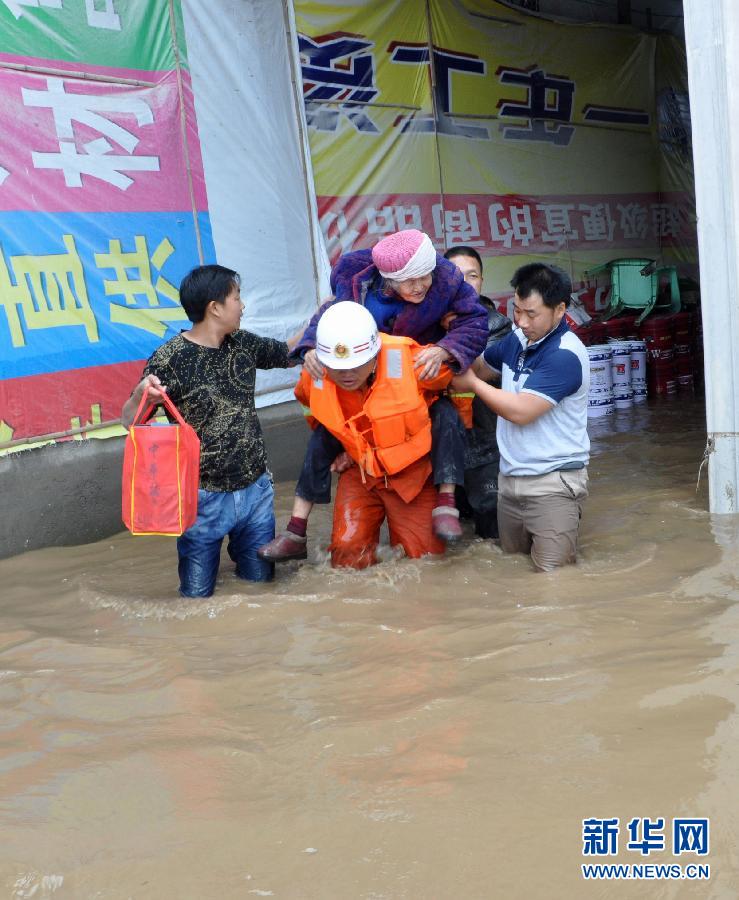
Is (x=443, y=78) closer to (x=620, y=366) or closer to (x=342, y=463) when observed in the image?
(x=620, y=366)

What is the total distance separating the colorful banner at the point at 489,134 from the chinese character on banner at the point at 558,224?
20mm

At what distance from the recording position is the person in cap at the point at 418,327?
446 cm

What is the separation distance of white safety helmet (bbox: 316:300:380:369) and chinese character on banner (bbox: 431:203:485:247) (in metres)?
4.60

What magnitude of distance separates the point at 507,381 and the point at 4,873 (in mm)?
2977

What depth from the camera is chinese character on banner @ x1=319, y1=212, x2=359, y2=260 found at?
7531 millimetres

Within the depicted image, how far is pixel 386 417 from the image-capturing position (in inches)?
178

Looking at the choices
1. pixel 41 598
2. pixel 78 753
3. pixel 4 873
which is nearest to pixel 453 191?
pixel 41 598

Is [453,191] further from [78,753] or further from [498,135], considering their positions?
[78,753]

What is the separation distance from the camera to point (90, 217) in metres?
5.79

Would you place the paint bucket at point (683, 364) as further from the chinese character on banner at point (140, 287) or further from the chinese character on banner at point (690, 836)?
the chinese character on banner at point (690, 836)

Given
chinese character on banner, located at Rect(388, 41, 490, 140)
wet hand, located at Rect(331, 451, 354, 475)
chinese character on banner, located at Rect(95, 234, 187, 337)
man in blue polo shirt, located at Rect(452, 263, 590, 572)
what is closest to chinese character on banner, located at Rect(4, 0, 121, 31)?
chinese character on banner, located at Rect(95, 234, 187, 337)

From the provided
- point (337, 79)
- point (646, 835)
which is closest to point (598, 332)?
point (337, 79)

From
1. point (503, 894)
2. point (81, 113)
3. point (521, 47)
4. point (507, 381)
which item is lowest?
point (503, 894)

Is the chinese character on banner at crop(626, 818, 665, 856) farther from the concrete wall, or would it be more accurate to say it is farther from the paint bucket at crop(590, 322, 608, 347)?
the paint bucket at crop(590, 322, 608, 347)
